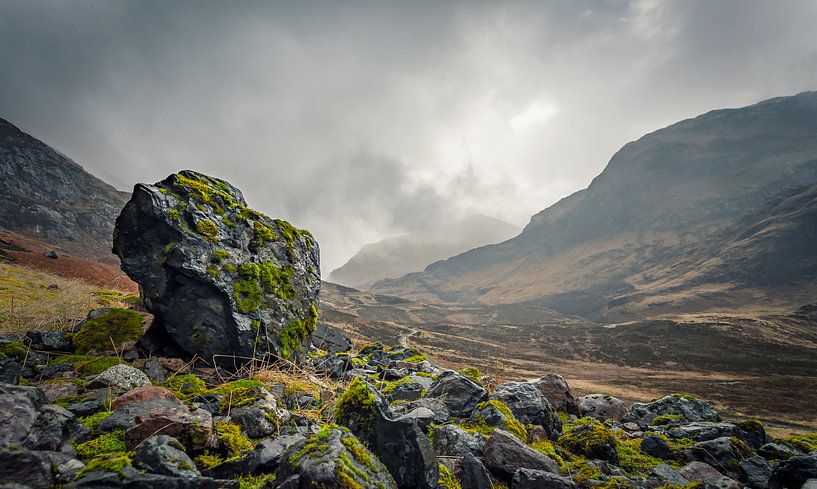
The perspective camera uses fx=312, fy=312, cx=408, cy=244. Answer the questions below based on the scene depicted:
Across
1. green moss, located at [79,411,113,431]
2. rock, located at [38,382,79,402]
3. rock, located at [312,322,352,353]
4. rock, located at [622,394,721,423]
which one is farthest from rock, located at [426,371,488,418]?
rock, located at [312,322,352,353]

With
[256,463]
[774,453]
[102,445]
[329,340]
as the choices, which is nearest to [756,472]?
[774,453]

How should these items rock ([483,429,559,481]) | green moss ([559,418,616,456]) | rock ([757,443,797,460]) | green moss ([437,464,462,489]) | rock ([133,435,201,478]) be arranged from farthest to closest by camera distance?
rock ([757,443,797,460])
green moss ([559,418,616,456])
rock ([483,429,559,481])
green moss ([437,464,462,489])
rock ([133,435,201,478])

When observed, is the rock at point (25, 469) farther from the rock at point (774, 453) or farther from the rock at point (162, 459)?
the rock at point (774, 453)

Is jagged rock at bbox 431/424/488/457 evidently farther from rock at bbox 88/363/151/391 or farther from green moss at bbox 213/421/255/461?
rock at bbox 88/363/151/391

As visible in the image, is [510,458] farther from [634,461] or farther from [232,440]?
[232,440]

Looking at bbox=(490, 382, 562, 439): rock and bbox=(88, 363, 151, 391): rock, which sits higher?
bbox=(88, 363, 151, 391): rock

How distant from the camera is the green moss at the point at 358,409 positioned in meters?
4.48

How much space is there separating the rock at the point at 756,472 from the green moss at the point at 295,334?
33.9 ft

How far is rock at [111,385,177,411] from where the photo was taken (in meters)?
4.29

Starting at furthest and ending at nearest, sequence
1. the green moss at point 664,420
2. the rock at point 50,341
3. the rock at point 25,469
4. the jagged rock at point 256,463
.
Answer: the green moss at point 664,420
the rock at point 50,341
the jagged rock at point 256,463
the rock at point 25,469

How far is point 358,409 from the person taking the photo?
15.3 ft

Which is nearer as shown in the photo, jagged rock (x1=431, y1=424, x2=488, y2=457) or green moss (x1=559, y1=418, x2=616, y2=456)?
jagged rock (x1=431, y1=424, x2=488, y2=457)

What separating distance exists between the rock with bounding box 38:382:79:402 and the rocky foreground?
0.10 ft

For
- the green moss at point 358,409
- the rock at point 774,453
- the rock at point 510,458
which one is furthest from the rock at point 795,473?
the green moss at point 358,409
